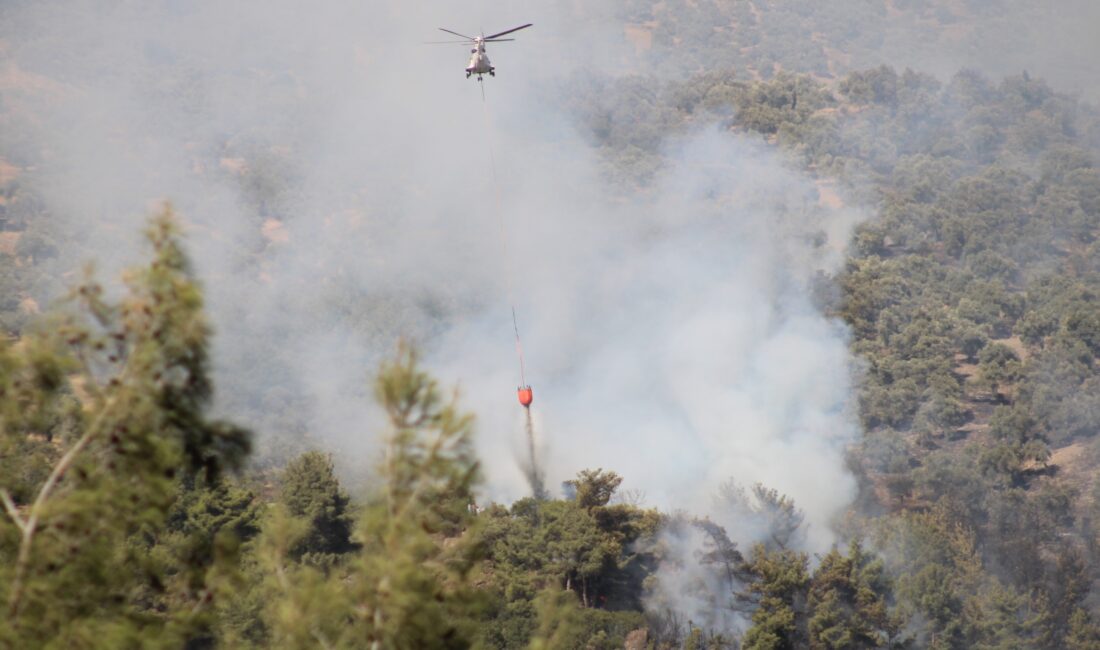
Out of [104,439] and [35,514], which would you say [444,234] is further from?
[35,514]

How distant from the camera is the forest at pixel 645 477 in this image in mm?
11961

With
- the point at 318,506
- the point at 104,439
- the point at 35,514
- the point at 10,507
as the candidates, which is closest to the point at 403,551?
the point at 104,439

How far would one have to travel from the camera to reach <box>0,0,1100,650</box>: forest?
1196 centimetres

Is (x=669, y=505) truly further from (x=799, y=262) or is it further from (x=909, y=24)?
(x=909, y=24)

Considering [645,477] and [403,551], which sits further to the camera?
[645,477]

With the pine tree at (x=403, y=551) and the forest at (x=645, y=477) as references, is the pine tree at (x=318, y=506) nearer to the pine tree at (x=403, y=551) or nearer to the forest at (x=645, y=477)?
the forest at (x=645, y=477)

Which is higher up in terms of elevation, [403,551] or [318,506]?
[318,506]

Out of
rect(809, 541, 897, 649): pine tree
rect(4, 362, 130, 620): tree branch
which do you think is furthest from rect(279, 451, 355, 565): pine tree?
rect(4, 362, 130, 620): tree branch

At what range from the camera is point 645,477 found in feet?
169

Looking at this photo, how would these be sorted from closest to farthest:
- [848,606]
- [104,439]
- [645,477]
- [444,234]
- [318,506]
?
1. [104,439]
2. [848,606]
3. [318,506]
4. [645,477]
5. [444,234]

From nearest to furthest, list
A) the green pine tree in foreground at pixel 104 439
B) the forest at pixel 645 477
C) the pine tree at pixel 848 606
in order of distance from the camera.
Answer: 1. the green pine tree in foreground at pixel 104 439
2. the forest at pixel 645 477
3. the pine tree at pixel 848 606


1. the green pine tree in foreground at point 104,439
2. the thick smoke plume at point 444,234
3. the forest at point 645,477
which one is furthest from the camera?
the thick smoke plume at point 444,234

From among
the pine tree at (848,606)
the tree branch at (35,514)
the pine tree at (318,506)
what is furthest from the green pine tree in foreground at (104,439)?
the pine tree at (318,506)

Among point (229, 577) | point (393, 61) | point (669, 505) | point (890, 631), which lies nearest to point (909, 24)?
point (393, 61)
